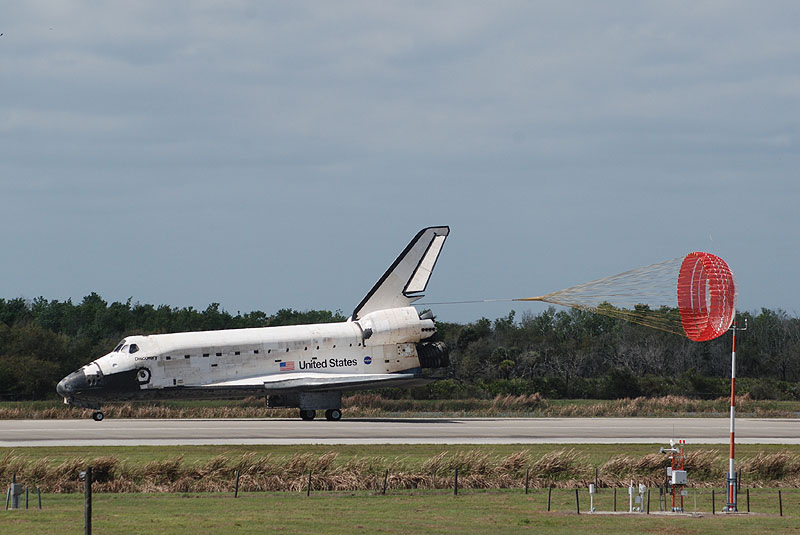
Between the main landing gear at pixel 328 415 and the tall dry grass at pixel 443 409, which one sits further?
the tall dry grass at pixel 443 409

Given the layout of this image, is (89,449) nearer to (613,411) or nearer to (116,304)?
(613,411)

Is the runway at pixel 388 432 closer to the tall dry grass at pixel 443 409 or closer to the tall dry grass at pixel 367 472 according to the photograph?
the tall dry grass at pixel 443 409

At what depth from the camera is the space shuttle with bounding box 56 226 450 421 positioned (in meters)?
45.9

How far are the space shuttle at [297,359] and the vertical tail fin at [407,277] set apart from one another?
0.05 meters

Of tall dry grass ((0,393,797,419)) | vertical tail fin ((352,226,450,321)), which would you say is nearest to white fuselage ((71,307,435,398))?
vertical tail fin ((352,226,450,321))

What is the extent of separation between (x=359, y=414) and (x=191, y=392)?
36.8 feet

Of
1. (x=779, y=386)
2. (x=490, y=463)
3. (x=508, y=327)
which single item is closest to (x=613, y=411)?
(x=779, y=386)

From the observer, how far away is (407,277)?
52.3 metres

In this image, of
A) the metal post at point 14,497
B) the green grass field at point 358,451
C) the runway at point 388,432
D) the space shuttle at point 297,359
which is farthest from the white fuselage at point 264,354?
the metal post at point 14,497

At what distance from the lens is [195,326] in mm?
85812

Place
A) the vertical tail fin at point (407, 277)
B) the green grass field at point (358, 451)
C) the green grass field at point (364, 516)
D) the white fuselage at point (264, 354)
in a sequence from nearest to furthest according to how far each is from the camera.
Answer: the green grass field at point (364, 516), the green grass field at point (358, 451), the white fuselage at point (264, 354), the vertical tail fin at point (407, 277)

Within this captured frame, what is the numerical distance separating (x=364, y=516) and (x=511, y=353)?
64.6 meters

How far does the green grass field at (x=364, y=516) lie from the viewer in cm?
2028

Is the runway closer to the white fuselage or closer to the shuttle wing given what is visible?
the shuttle wing
